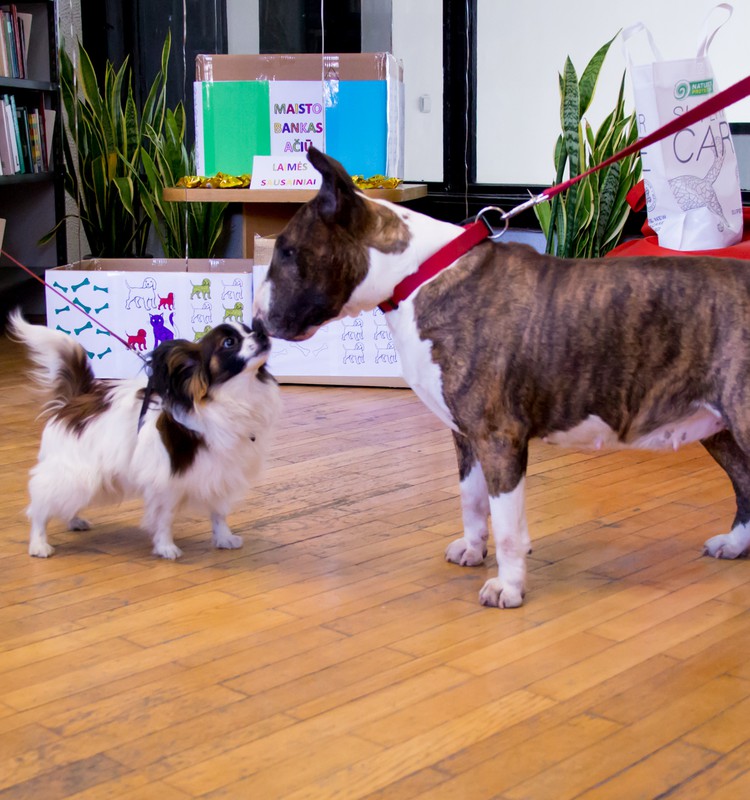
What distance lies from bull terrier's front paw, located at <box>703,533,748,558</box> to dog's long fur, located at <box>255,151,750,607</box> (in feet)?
1.50

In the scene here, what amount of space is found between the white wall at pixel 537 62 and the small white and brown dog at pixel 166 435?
3265mm

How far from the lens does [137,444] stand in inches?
106

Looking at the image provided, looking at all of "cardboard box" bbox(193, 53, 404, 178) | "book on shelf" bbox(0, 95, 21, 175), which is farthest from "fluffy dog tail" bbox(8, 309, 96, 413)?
"book on shelf" bbox(0, 95, 21, 175)

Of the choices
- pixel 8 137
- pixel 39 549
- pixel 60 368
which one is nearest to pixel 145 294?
pixel 8 137

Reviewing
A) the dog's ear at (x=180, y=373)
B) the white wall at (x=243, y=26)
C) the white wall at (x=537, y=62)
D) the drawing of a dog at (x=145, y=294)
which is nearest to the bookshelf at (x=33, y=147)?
the white wall at (x=243, y=26)

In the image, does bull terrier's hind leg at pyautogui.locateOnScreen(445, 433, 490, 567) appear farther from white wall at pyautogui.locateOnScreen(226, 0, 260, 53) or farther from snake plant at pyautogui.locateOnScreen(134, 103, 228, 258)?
white wall at pyautogui.locateOnScreen(226, 0, 260, 53)

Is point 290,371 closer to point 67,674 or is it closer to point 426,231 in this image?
point 426,231

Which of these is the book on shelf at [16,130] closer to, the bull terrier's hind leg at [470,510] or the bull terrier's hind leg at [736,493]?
the bull terrier's hind leg at [470,510]

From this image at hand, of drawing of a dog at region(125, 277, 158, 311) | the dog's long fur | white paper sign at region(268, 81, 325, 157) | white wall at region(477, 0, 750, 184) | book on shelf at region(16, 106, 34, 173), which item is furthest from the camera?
book on shelf at region(16, 106, 34, 173)

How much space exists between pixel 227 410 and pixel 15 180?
11.5 ft

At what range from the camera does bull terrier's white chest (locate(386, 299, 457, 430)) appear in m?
2.41

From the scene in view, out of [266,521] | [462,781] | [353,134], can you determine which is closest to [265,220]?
[353,134]

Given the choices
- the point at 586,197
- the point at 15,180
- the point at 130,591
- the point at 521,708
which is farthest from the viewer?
the point at 15,180

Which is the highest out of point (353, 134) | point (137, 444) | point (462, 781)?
point (353, 134)
